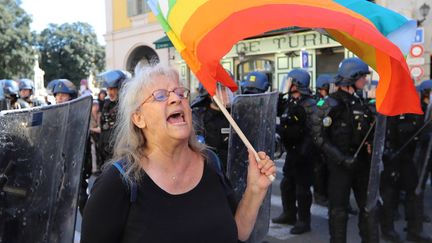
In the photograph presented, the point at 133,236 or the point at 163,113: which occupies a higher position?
the point at 163,113

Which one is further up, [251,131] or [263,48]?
[263,48]

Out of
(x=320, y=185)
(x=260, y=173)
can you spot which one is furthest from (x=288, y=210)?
(x=260, y=173)

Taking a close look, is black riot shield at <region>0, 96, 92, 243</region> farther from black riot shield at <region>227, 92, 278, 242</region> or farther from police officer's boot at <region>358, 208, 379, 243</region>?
police officer's boot at <region>358, 208, 379, 243</region>

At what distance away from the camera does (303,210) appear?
5.29 meters

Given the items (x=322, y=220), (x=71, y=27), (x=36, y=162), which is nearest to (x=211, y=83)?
(x=36, y=162)

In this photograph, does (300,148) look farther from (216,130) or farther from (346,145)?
(216,130)

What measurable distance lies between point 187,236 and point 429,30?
44.2 feet

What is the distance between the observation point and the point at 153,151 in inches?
78.5

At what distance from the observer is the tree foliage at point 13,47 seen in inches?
1540

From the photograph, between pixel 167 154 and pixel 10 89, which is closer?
pixel 167 154

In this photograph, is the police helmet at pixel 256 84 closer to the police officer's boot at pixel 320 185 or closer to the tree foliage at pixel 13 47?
the police officer's boot at pixel 320 185

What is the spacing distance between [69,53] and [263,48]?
42641mm

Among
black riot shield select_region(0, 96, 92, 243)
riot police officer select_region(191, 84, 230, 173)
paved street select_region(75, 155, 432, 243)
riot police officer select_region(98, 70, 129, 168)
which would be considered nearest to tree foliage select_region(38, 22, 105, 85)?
riot police officer select_region(98, 70, 129, 168)

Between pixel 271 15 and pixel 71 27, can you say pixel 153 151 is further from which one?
pixel 71 27
